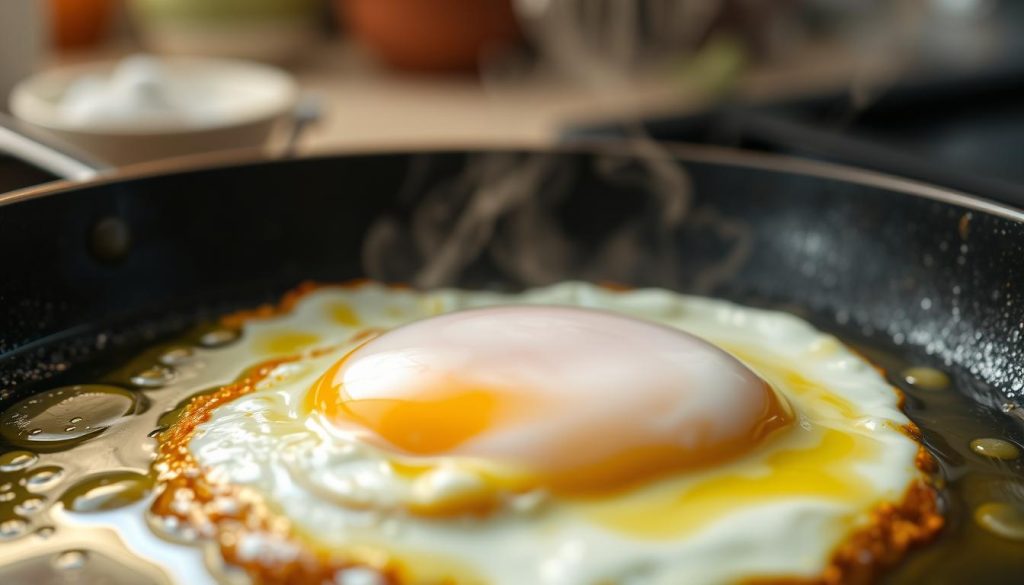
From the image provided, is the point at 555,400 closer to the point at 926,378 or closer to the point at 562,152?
the point at 926,378

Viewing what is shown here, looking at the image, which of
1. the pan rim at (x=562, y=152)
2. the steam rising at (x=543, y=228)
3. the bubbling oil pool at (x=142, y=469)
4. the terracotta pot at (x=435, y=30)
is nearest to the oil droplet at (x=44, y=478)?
the bubbling oil pool at (x=142, y=469)

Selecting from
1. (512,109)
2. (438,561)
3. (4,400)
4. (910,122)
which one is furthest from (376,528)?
(512,109)

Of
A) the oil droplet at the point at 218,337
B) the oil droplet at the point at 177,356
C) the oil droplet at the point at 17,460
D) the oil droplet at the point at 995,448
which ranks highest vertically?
the oil droplet at the point at 218,337

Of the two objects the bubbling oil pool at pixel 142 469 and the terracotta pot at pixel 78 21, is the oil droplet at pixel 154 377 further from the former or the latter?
the terracotta pot at pixel 78 21

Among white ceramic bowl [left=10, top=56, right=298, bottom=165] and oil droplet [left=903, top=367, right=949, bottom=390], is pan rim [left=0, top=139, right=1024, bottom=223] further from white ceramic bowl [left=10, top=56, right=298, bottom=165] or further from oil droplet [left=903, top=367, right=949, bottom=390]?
white ceramic bowl [left=10, top=56, right=298, bottom=165]

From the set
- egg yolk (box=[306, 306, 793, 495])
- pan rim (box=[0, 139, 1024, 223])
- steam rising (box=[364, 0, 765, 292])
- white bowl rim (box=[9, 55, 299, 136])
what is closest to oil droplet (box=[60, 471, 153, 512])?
egg yolk (box=[306, 306, 793, 495])

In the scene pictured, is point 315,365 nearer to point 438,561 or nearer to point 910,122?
point 438,561
